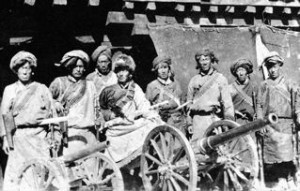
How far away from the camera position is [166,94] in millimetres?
9180

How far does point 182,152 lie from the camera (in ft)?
24.7

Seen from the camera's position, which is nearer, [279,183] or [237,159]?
[237,159]

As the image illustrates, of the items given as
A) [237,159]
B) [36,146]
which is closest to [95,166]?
[36,146]

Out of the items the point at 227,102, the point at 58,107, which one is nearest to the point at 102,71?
the point at 58,107

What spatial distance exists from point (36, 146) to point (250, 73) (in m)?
4.54

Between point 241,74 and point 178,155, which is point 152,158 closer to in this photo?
point 178,155

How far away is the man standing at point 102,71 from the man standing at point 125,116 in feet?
2.48

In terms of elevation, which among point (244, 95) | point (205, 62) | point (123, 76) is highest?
point (205, 62)

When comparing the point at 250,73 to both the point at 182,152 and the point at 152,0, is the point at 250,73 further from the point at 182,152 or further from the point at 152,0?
the point at 182,152

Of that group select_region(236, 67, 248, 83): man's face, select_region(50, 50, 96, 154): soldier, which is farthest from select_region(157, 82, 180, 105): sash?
select_region(236, 67, 248, 83): man's face

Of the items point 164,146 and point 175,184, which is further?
point 164,146

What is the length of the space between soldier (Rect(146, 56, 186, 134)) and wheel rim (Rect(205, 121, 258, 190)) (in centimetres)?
97

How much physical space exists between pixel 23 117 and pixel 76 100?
34.9 inches

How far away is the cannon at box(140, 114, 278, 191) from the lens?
734 cm
